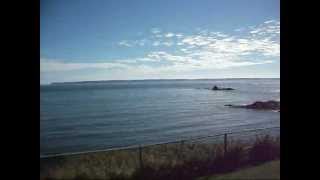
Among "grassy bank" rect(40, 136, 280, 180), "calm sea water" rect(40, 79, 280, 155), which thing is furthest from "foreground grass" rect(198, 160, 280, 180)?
"calm sea water" rect(40, 79, 280, 155)

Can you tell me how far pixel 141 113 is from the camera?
4543 mm

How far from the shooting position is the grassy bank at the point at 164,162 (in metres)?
3.69

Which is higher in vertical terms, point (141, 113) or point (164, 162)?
point (141, 113)

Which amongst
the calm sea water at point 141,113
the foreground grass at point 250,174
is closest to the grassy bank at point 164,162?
the foreground grass at point 250,174

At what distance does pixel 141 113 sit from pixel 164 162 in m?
0.92

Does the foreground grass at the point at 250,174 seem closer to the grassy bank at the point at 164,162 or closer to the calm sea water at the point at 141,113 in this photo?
the grassy bank at the point at 164,162

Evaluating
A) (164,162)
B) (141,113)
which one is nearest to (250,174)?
(164,162)

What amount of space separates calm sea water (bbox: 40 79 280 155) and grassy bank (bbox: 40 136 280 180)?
0.70ft

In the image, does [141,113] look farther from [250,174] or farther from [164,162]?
[250,174]
